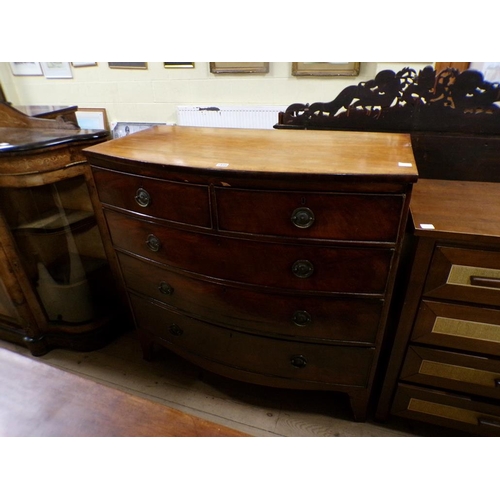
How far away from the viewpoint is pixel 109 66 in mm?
1938

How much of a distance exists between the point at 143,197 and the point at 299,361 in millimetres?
776

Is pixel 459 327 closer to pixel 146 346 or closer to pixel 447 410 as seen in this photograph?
pixel 447 410

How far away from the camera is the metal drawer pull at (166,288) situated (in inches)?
48.2

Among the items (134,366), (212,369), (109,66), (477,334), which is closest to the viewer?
(477,334)

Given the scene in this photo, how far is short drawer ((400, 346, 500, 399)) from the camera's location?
3.41 ft

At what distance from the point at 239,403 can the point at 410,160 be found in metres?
1.16

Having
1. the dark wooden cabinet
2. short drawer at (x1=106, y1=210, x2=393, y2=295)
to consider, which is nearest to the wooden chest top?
short drawer at (x1=106, y1=210, x2=393, y2=295)

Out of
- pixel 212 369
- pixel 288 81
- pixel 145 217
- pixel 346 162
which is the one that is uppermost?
pixel 288 81

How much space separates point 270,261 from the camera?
986 millimetres

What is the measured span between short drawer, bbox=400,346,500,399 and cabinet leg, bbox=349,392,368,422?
0.19m

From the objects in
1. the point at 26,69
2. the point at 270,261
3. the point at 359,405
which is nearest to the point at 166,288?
the point at 270,261
